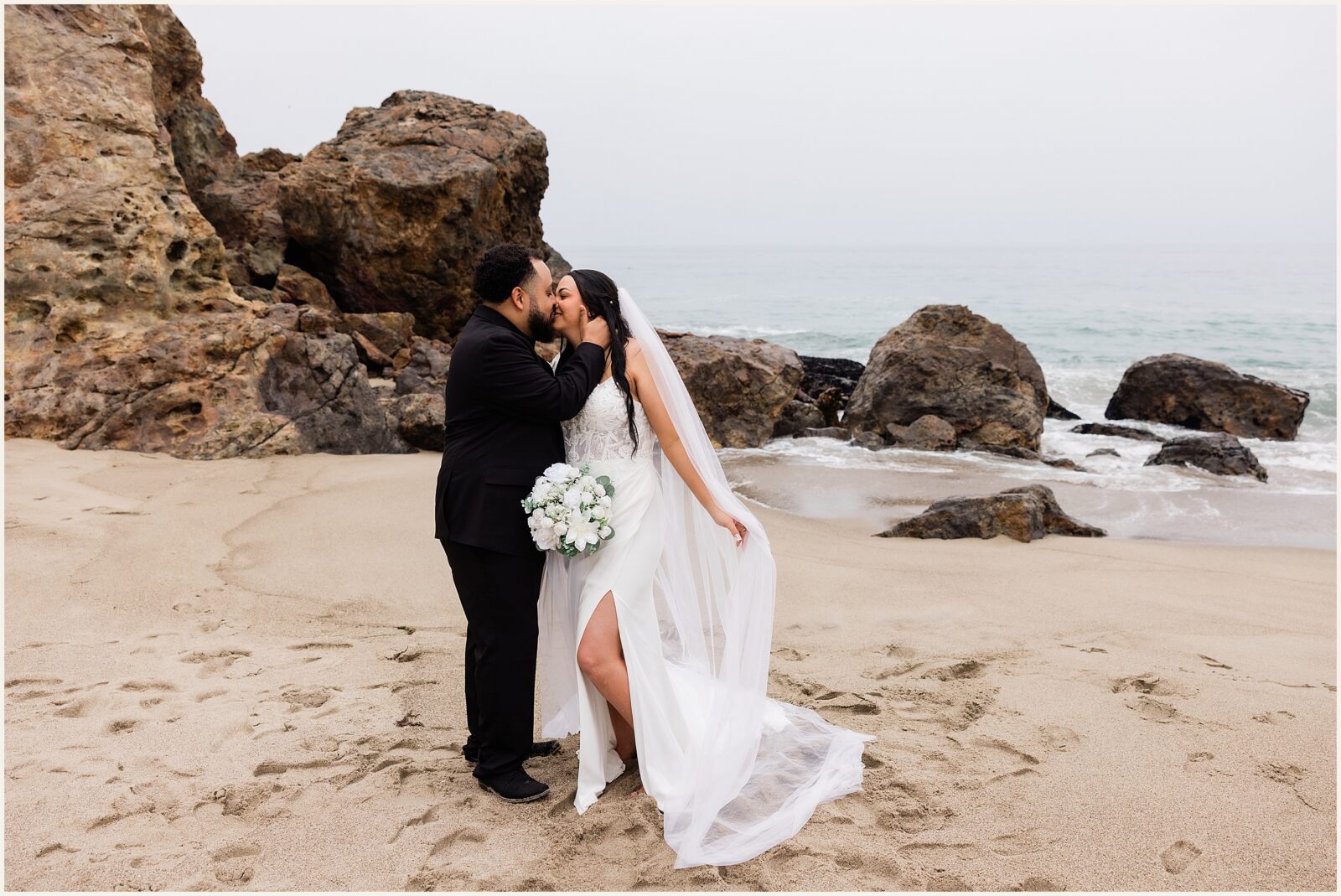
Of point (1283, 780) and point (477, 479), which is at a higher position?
point (477, 479)

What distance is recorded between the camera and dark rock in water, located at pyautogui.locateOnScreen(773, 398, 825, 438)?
1477cm

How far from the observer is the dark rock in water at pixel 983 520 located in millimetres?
8219

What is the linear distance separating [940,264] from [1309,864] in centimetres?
10307

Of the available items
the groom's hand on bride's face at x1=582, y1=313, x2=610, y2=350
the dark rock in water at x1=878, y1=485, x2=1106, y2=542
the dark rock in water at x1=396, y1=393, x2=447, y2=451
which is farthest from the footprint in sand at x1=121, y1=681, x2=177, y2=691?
the dark rock in water at x1=878, y1=485, x2=1106, y2=542

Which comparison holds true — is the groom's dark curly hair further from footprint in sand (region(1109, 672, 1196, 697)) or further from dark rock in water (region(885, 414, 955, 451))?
dark rock in water (region(885, 414, 955, 451))

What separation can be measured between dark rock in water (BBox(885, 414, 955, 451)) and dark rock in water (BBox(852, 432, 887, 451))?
0.85 ft

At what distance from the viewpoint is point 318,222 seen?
15.2 meters

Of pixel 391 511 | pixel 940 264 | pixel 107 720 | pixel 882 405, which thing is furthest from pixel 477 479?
pixel 940 264

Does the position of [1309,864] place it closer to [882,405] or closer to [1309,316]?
[882,405]

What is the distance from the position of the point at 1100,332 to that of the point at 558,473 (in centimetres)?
3722

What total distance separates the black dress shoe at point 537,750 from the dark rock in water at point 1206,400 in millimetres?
15596

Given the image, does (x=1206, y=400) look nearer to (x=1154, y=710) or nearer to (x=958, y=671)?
(x=958, y=671)

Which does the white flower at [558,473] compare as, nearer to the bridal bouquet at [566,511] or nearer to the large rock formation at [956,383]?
the bridal bouquet at [566,511]

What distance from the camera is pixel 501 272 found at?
3.79 m
